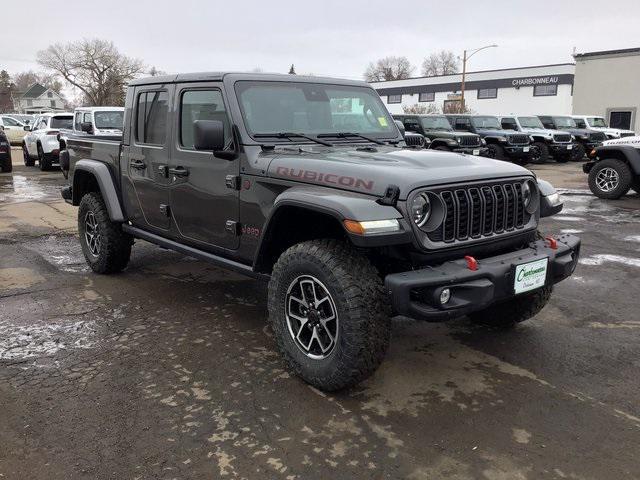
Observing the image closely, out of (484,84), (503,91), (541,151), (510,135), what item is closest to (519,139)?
(510,135)

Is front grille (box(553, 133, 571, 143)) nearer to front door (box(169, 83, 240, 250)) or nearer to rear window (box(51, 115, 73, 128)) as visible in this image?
rear window (box(51, 115, 73, 128))

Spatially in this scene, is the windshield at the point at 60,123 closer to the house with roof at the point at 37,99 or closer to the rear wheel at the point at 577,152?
the rear wheel at the point at 577,152

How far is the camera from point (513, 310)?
13.8 ft

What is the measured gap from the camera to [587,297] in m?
5.12

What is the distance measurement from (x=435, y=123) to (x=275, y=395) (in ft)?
52.6

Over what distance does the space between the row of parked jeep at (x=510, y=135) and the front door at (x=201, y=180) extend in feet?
42.2

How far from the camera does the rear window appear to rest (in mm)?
16984

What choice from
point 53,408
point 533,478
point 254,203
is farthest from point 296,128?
point 533,478

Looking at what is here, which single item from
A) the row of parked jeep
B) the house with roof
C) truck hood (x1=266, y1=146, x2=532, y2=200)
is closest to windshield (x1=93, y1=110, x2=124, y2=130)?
→ the row of parked jeep

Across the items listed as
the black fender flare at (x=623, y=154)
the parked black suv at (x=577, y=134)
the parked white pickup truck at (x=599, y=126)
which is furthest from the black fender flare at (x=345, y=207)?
the parked white pickup truck at (x=599, y=126)

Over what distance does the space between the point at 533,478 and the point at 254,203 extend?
2287 millimetres

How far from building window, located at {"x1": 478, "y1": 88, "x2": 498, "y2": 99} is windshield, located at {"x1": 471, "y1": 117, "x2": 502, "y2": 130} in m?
41.6

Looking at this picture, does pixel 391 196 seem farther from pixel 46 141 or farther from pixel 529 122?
pixel 529 122

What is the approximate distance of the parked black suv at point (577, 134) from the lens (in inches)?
847
